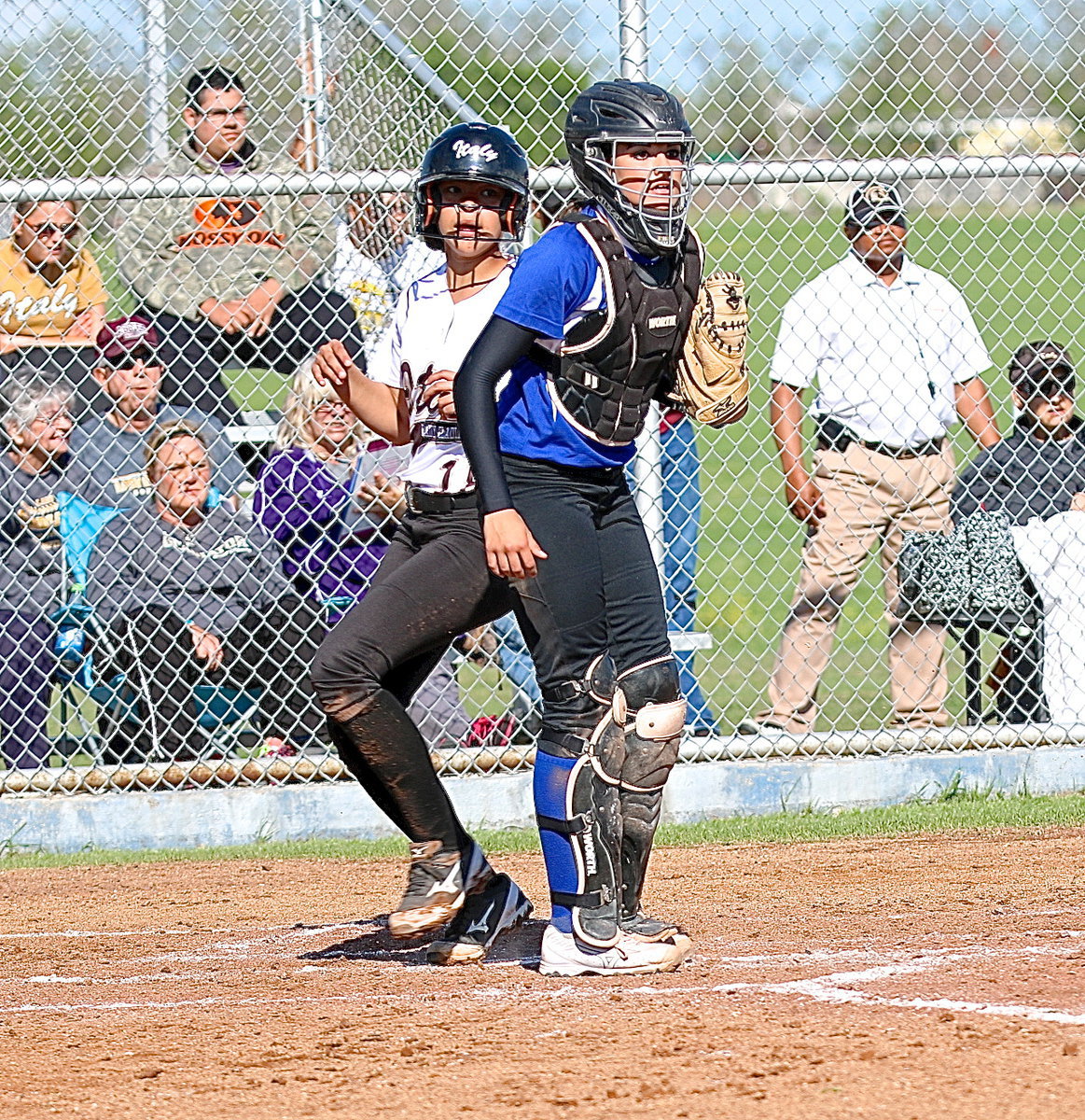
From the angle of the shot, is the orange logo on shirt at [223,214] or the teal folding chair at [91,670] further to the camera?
the orange logo on shirt at [223,214]

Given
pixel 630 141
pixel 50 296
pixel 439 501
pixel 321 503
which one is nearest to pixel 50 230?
pixel 50 296

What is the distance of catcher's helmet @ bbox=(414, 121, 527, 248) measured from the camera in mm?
4258

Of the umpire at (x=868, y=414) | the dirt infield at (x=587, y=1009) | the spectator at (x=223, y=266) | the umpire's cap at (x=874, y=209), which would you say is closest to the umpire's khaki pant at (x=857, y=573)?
the umpire at (x=868, y=414)

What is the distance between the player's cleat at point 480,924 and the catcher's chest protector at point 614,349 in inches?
49.8

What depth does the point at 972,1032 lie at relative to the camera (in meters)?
3.14

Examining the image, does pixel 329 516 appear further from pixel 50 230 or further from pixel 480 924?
pixel 480 924

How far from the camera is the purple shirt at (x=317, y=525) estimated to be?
6621 millimetres

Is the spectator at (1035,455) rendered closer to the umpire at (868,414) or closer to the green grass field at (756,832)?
the umpire at (868,414)

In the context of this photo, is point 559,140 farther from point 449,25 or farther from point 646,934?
point 646,934

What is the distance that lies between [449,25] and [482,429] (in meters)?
3.53

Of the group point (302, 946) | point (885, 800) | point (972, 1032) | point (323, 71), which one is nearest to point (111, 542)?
point (323, 71)

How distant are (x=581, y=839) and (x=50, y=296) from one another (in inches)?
168

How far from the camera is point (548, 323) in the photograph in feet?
12.4

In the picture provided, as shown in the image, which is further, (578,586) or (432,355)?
(432,355)
